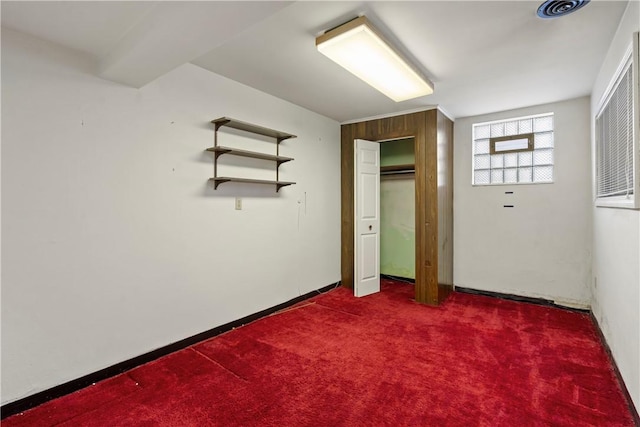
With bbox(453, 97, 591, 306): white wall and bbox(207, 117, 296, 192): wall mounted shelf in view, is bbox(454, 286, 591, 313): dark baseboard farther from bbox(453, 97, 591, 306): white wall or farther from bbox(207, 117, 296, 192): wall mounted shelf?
bbox(207, 117, 296, 192): wall mounted shelf

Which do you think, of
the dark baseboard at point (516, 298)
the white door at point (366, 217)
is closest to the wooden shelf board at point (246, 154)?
the white door at point (366, 217)

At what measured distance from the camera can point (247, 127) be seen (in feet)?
10.0

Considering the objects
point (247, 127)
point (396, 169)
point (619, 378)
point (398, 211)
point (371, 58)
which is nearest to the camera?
point (619, 378)

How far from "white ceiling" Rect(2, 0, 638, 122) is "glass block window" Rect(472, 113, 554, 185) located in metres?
0.71

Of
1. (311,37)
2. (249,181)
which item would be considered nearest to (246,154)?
(249,181)

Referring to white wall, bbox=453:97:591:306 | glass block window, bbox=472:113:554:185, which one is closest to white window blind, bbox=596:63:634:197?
white wall, bbox=453:97:591:306

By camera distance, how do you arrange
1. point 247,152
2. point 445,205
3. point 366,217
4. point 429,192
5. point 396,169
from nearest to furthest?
1. point 247,152
2. point 429,192
3. point 445,205
4. point 366,217
5. point 396,169

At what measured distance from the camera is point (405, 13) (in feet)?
6.36

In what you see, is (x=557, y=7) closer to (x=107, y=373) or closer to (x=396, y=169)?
(x=396, y=169)

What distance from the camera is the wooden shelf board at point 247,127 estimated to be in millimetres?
2807

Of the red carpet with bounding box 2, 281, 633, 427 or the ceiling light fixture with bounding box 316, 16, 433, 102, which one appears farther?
the ceiling light fixture with bounding box 316, 16, 433, 102

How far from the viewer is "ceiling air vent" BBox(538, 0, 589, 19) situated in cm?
182

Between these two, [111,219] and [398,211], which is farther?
[398,211]

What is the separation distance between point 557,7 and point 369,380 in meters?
2.66
